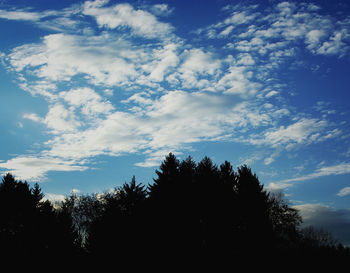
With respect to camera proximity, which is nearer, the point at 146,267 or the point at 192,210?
the point at 146,267

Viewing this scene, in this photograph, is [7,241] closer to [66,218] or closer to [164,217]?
[66,218]

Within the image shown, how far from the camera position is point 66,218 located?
36375 mm

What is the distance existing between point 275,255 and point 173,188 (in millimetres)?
11527

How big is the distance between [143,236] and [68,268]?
41.1ft

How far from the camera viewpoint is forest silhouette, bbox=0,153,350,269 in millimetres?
22562

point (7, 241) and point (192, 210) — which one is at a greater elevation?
point (192, 210)

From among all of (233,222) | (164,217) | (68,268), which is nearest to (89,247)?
(68,268)

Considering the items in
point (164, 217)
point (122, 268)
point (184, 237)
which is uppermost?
point (164, 217)

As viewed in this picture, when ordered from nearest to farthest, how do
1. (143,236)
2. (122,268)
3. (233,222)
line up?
(122,268) < (143,236) < (233,222)

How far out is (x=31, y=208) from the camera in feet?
127

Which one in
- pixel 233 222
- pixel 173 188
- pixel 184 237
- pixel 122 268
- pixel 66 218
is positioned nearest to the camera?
pixel 122 268

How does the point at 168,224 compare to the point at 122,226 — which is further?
the point at 168,224

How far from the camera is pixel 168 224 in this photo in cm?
2583

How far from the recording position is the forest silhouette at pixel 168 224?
22562 millimetres
